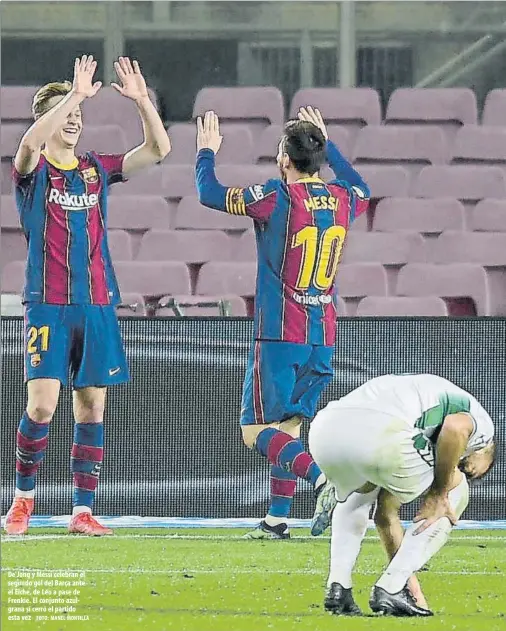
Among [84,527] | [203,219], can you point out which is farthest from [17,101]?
[84,527]

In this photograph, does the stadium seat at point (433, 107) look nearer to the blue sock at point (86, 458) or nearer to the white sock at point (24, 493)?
the blue sock at point (86, 458)

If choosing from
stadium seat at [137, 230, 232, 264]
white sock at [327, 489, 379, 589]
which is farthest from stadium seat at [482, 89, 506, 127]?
white sock at [327, 489, 379, 589]

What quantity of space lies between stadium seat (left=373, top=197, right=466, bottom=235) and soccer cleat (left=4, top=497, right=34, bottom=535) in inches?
109

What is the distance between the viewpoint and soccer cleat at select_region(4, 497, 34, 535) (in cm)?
438

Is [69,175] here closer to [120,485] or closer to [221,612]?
[120,485]

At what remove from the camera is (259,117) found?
7.07 m

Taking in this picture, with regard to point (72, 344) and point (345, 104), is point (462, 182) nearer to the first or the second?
point (345, 104)

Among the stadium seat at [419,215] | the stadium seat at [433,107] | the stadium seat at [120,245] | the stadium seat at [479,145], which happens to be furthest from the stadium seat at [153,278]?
the stadium seat at [479,145]

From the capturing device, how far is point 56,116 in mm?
4051

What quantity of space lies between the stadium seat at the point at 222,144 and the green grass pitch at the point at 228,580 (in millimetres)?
2789

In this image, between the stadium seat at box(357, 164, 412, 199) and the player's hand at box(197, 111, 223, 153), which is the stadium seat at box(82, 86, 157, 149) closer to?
the stadium seat at box(357, 164, 412, 199)

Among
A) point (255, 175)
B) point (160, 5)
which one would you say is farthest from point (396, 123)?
point (160, 5)

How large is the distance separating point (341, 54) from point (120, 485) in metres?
2.95

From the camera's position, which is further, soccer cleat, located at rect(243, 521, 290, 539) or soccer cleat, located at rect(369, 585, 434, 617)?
soccer cleat, located at rect(243, 521, 290, 539)
